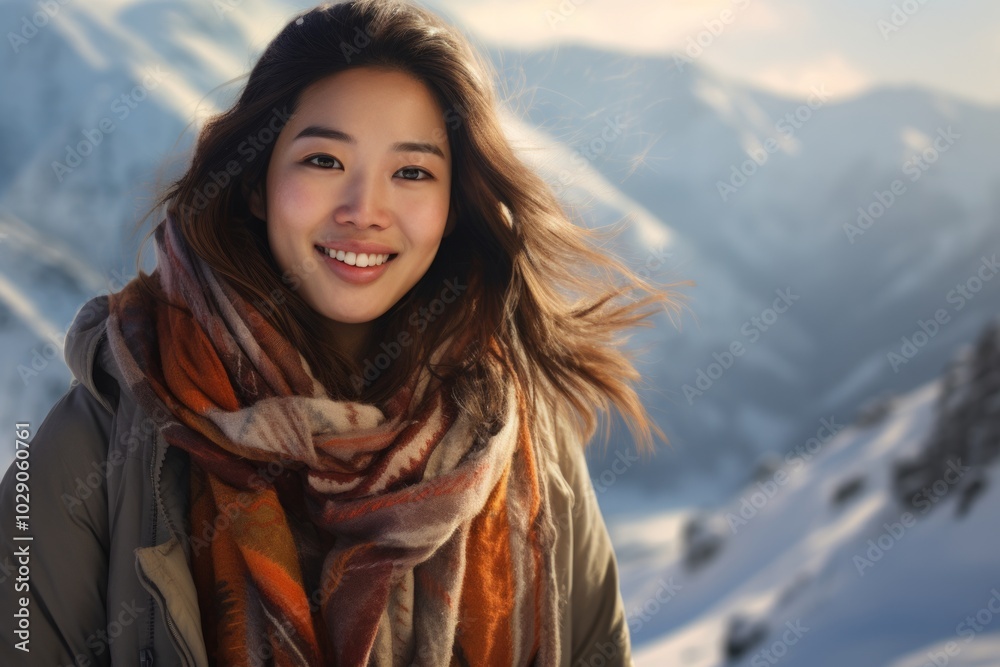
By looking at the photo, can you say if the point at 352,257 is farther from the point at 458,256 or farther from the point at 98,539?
the point at 98,539

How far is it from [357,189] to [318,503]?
1.44ft

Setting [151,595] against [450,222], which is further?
[450,222]

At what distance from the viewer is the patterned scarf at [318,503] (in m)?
1.20

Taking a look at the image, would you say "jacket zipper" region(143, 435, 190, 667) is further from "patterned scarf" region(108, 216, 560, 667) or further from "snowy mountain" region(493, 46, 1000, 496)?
"snowy mountain" region(493, 46, 1000, 496)

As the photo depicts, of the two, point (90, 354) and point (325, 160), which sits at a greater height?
point (325, 160)

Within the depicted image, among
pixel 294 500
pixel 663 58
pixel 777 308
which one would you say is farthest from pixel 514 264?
pixel 777 308

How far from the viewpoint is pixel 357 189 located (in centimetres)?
127

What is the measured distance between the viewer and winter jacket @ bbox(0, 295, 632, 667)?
1125mm

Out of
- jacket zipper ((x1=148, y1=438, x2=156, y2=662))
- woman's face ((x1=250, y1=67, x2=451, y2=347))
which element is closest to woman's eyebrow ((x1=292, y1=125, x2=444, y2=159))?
woman's face ((x1=250, y1=67, x2=451, y2=347))

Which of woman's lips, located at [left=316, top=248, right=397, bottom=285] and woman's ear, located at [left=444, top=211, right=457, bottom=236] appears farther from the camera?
woman's ear, located at [left=444, top=211, right=457, bottom=236]

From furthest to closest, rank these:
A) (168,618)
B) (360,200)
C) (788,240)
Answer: (788,240)
(360,200)
(168,618)

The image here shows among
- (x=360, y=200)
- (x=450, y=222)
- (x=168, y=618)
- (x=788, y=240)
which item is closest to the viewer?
(x=168, y=618)

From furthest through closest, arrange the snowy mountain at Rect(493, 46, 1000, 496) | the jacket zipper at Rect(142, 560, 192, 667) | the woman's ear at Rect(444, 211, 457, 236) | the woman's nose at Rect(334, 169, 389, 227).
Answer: the snowy mountain at Rect(493, 46, 1000, 496), the woman's ear at Rect(444, 211, 457, 236), the woman's nose at Rect(334, 169, 389, 227), the jacket zipper at Rect(142, 560, 192, 667)

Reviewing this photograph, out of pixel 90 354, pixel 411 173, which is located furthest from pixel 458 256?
pixel 90 354
